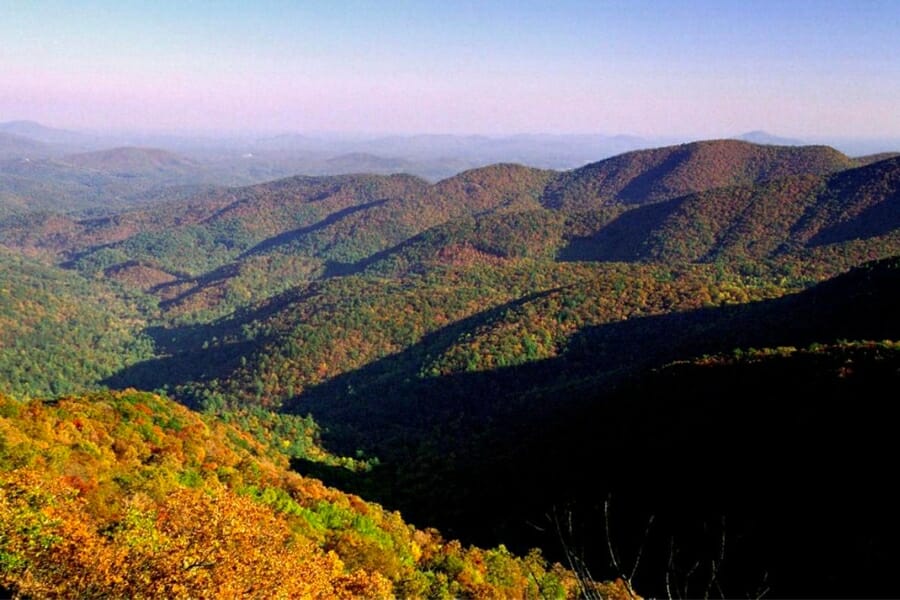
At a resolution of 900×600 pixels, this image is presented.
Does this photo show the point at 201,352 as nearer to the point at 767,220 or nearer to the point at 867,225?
the point at 767,220

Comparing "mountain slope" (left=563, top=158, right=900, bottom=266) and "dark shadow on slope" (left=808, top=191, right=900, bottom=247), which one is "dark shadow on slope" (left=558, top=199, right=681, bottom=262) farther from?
"dark shadow on slope" (left=808, top=191, right=900, bottom=247)

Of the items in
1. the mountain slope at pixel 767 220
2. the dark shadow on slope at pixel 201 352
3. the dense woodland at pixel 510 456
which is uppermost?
the mountain slope at pixel 767 220

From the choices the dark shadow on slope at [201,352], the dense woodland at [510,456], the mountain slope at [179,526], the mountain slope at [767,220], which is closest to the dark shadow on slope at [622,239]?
the mountain slope at [767,220]

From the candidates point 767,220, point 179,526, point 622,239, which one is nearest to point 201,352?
point 622,239

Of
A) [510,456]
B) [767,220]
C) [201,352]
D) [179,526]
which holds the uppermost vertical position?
[767,220]

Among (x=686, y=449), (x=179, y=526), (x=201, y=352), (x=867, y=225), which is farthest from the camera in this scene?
(x=867, y=225)

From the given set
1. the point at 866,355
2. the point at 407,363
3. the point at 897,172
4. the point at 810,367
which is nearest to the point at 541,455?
the point at 810,367

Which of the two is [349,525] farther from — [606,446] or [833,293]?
[833,293]

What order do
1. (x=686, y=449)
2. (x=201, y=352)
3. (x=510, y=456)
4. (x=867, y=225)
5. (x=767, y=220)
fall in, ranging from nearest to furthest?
(x=686, y=449), (x=510, y=456), (x=201, y=352), (x=867, y=225), (x=767, y=220)

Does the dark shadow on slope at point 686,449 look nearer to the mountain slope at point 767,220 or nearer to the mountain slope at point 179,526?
the mountain slope at point 179,526

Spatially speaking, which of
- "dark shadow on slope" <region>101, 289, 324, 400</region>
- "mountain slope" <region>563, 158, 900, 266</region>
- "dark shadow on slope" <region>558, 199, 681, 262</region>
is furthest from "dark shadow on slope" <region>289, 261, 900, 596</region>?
"dark shadow on slope" <region>558, 199, 681, 262</region>

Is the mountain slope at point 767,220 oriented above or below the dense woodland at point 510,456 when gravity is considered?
above
